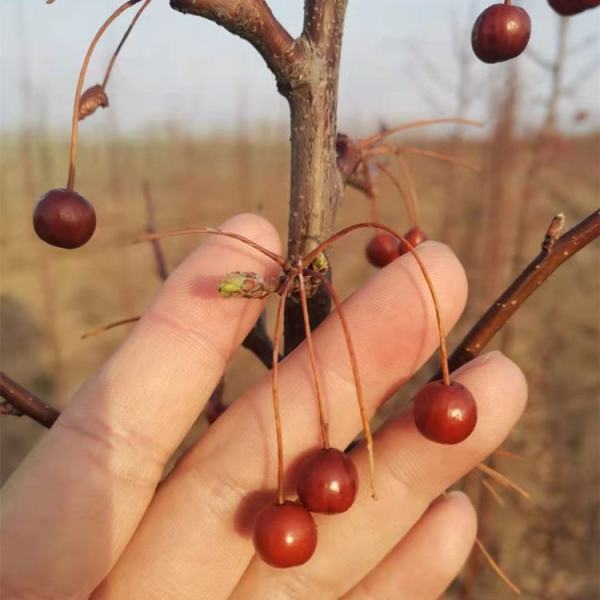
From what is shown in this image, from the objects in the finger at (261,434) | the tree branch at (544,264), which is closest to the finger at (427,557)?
the finger at (261,434)

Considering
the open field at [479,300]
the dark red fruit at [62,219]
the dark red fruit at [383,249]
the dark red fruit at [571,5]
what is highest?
the dark red fruit at [571,5]

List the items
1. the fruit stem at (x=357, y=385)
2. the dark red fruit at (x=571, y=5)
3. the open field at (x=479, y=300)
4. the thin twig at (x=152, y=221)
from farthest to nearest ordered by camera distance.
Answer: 1. the open field at (x=479, y=300)
2. the thin twig at (x=152, y=221)
3. the dark red fruit at (x=571, y=5)
4. the fruit stem at (x=357, y=385)

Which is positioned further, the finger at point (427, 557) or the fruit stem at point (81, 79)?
the finger at point (427, 557)

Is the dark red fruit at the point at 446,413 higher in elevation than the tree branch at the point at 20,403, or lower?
higher

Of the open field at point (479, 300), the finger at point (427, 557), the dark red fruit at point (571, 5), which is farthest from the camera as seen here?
the open field at point (479, 300)

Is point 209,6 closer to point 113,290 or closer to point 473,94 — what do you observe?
point 473,94

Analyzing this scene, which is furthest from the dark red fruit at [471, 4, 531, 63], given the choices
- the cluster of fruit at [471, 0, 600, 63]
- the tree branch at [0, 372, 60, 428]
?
the tree branch at [0, 372, 60, 428]

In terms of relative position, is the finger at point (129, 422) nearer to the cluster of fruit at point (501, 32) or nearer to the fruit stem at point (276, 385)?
the fruit stem at point (276, 385)
